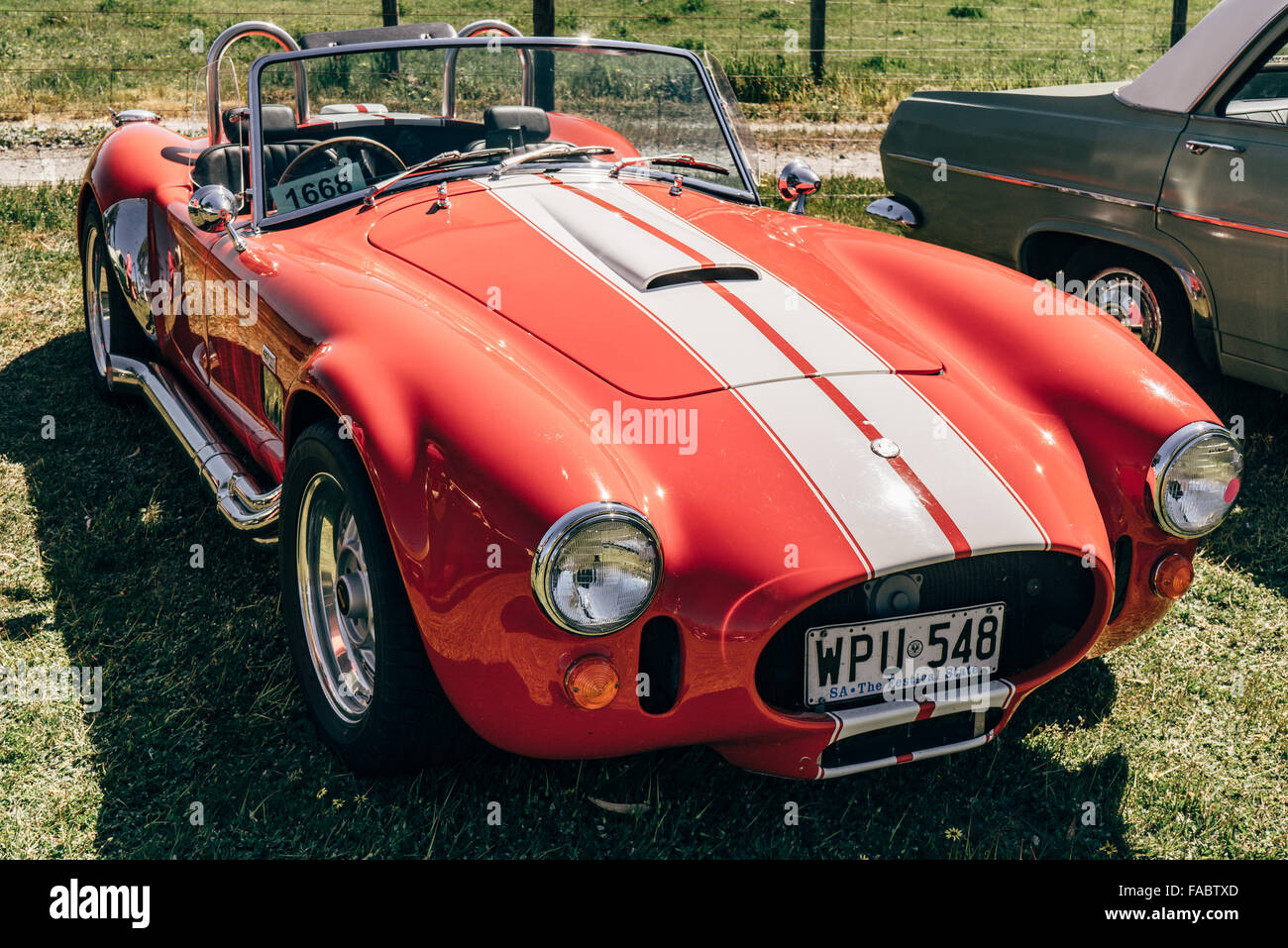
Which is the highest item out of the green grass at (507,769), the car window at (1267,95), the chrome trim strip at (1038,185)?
the car window at (1267,95)

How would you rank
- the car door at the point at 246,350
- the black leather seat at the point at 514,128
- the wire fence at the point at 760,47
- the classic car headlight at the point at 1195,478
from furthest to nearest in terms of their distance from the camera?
1. the wire fence at the point at 760,47
2. the black leather seat at the point at 514,128
3. the car door at the point at 246,350
4. the classic car headlight at the point at 1195,478

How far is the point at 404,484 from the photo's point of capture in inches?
90.0

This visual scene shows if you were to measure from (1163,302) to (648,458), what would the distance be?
2958 mm

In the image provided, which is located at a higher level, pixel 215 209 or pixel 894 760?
pixel 215 209

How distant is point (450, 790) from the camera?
2.58m

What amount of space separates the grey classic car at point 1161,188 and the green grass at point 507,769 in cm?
114

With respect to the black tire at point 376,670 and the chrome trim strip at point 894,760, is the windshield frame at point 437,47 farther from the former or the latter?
the chrome trim strip at point 894,760

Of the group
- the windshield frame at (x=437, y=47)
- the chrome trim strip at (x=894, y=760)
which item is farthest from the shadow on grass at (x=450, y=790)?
the windshield frame at (x=437, y=47)

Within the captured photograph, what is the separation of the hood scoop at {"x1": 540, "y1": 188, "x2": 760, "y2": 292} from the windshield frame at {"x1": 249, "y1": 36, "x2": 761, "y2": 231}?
1.60 ft

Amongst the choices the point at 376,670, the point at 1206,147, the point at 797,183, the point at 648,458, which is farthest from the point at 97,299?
the point at 1206,147

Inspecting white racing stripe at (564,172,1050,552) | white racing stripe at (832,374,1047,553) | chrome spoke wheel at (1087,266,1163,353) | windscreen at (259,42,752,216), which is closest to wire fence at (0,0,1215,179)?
windscreen at (259,42,752,216)

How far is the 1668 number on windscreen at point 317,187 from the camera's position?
11.8 ft

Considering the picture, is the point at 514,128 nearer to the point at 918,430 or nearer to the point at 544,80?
the point at 544,80
